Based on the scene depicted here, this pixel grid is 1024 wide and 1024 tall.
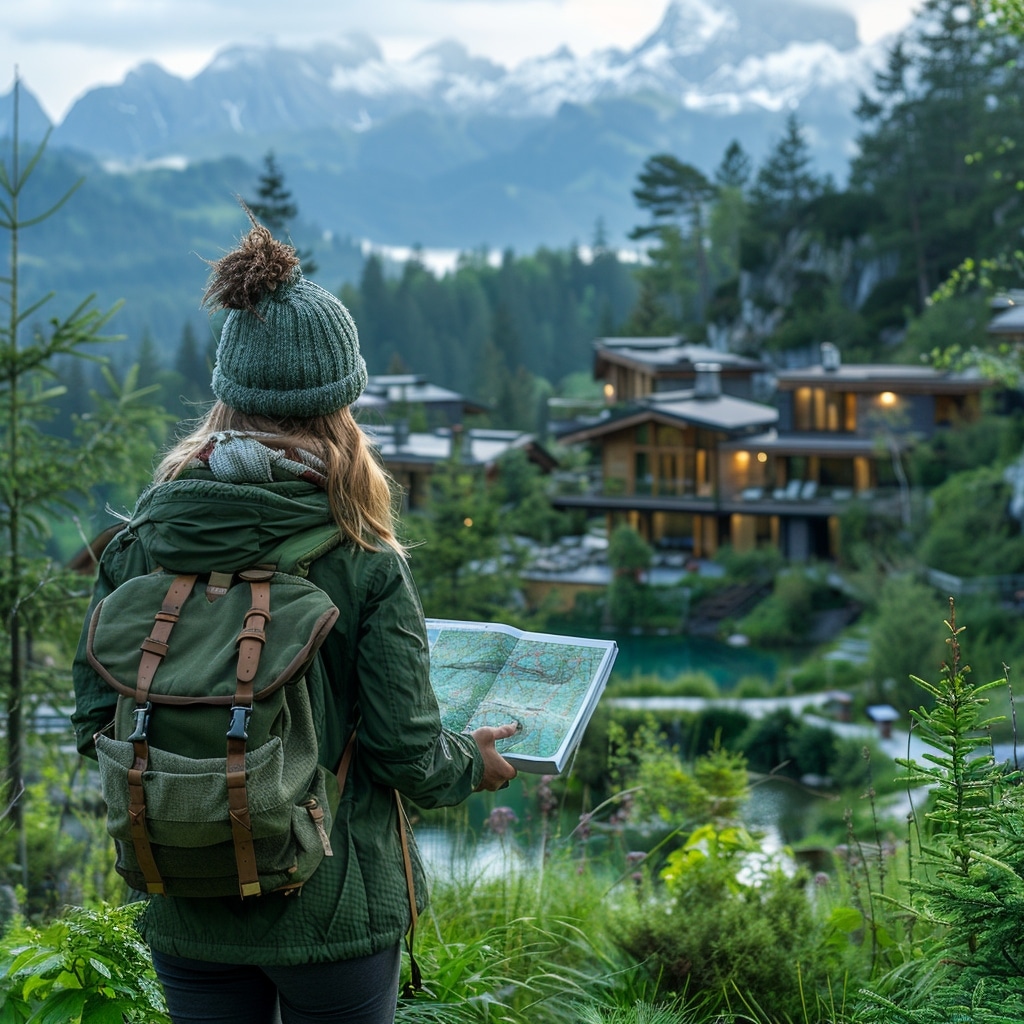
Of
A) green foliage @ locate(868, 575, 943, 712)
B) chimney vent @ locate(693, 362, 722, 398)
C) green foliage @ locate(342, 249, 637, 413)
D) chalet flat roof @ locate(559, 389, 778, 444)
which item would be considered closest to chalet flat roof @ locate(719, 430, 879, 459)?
chalet flat roof @ locate(559, 389, 778, 444)

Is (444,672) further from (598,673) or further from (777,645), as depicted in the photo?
(777,645)

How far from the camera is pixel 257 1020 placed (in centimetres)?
164

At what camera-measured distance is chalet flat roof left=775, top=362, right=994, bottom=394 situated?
2534 centimetres

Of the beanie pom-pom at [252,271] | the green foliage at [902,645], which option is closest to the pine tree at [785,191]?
the green foliage at [902,645]

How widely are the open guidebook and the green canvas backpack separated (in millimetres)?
362

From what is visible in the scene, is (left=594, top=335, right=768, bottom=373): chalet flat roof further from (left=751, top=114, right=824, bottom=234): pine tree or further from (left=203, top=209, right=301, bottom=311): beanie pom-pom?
(left=203, top=209, right=301, bottom=311): beanie pom-pom

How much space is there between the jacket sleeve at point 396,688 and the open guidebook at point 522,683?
0.20 meters

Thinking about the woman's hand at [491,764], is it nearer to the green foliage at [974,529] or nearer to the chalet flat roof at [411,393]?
the green foliage at [974,529]

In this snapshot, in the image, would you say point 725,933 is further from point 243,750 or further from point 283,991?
point 243,750

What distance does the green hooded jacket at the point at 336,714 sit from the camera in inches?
59.2

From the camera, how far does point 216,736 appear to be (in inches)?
55.6

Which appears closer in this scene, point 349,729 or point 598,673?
point 349,729

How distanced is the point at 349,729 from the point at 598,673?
44 centimetres

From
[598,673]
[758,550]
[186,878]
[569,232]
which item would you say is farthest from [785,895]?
[569,232]
